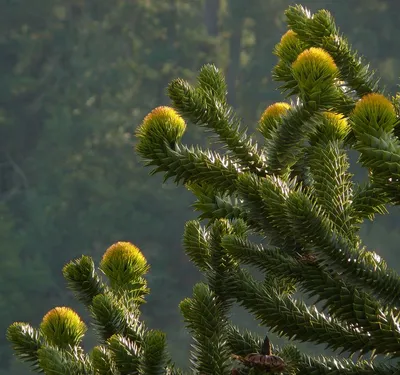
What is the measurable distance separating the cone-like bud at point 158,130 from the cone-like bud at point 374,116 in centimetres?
56

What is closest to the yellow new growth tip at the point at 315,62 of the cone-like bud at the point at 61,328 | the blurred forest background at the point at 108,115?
the cone-like bud at the point at 61,328

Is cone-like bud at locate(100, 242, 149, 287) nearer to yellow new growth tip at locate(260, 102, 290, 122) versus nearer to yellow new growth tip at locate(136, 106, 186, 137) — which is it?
yellow new growth tip at locate(136, 106, 186, 137)

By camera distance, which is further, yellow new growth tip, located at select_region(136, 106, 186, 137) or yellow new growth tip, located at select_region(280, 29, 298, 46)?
yellow new growth tip, located at select_region(280, 29, 298, 46)

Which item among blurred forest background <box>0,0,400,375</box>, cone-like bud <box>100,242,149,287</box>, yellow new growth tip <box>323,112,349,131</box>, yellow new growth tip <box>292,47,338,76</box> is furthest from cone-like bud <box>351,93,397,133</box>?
blurred forest background <box>0,0,400,375</box>

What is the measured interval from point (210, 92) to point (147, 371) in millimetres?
870

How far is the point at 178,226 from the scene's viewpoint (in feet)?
104

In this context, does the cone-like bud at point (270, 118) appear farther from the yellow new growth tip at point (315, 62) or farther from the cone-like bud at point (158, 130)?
the yellow new growth tip at point (315, 62)

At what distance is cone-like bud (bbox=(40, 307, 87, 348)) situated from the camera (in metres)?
3.04

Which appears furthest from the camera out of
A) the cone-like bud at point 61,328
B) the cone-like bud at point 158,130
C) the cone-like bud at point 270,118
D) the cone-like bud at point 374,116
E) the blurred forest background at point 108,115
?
the blurred forest background at point 108,115

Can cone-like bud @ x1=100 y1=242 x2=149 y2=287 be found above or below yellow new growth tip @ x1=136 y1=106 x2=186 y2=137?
below

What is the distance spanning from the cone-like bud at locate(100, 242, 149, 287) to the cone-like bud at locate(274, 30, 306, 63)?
750mm

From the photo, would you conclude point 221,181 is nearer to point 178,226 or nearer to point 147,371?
point 147,371

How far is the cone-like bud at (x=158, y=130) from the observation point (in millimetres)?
2900

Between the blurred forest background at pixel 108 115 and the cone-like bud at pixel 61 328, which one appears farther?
the blurred forest background at pixel 108 115
